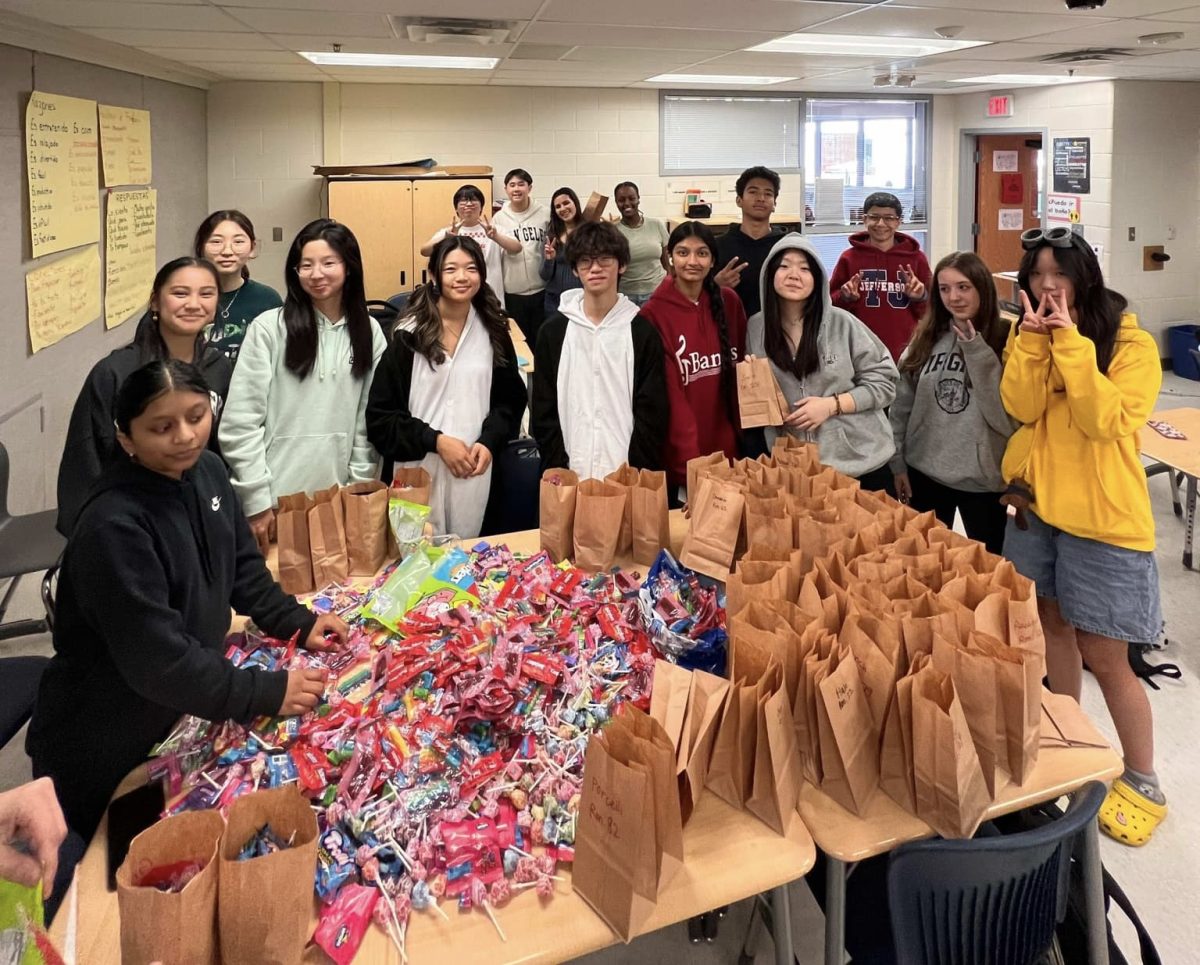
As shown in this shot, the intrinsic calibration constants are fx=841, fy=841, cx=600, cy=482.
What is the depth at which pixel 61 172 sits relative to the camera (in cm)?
373

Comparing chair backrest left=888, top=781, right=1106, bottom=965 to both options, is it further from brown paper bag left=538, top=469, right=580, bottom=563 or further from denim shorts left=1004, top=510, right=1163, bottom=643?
brown paper bag left=538, top=469, right=580, bottom=563

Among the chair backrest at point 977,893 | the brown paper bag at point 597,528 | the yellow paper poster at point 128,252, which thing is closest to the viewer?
the chair backrest at point 977,893

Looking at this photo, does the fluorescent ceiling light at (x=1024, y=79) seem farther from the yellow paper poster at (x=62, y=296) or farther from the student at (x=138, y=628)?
the student at (x=138, y=628)

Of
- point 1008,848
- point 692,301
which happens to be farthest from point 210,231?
point 1008,848

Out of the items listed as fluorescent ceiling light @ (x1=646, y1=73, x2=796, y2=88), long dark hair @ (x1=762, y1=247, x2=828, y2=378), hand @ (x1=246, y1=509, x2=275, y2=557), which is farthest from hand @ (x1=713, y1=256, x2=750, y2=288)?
fluorescent ceiling light @ (x1=646, y1=73, x2=796, y2=88)

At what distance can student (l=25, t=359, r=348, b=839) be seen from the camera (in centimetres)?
124

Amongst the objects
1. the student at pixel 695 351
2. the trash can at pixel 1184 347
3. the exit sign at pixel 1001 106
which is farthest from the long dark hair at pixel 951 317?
the exit sign at pixel 1001 106

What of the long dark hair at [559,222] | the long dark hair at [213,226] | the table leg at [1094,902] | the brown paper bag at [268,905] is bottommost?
the table leg at [1094,902]

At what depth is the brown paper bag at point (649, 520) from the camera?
197cm

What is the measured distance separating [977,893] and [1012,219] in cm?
746

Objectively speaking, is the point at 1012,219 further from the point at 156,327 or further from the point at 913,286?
the point at 156,327

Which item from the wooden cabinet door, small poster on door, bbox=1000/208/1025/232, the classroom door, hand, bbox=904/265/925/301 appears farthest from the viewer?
small poster on door, bbox=1000/208/1025/232

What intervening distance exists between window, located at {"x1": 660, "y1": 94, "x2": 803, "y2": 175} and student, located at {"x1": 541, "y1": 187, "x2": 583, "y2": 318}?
1.93m

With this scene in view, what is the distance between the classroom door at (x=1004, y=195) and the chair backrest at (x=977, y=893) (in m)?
7.03
